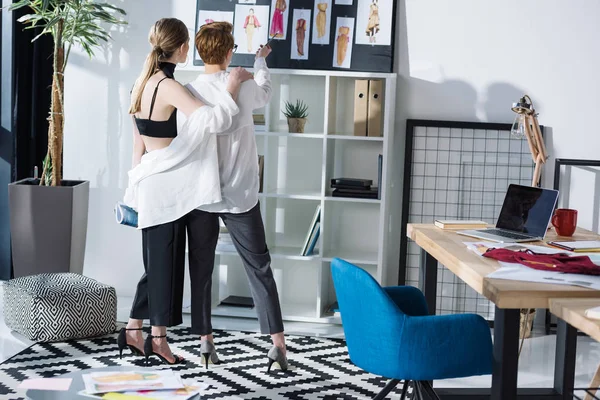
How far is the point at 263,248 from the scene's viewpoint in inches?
159

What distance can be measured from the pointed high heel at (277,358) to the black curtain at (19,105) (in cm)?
250

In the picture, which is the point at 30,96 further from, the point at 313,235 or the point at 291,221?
the point at 313,235

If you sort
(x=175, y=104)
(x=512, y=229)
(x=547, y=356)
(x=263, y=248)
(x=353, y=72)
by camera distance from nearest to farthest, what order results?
(x=512, y=229) → (x=175, y=104) → (x=263, y=248) → (x=547, y=356) → (x=353, y=72)

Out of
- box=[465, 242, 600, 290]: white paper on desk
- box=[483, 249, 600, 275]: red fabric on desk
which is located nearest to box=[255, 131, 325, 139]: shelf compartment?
box=[483, 249, 600, 275]: red fabric on desk

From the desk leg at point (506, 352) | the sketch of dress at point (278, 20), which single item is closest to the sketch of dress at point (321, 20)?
the sketch of dress at point (278, 20)

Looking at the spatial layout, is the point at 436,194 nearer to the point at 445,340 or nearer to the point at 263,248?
the point at 263,248

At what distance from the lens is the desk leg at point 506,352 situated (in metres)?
2.50

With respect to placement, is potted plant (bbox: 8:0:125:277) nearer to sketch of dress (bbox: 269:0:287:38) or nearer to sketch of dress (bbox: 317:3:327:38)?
sketch of dress (bbox: 269:0:287:38)

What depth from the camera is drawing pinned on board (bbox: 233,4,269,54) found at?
17.0ft

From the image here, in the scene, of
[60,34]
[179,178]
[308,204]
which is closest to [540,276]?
[179,178]

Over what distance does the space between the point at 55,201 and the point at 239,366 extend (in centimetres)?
166

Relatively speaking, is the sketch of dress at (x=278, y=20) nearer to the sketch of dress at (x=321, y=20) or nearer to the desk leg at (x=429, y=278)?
the sketch of dress at (x=321, y=20)

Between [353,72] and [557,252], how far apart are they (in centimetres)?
226

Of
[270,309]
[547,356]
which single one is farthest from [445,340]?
[547,356]
